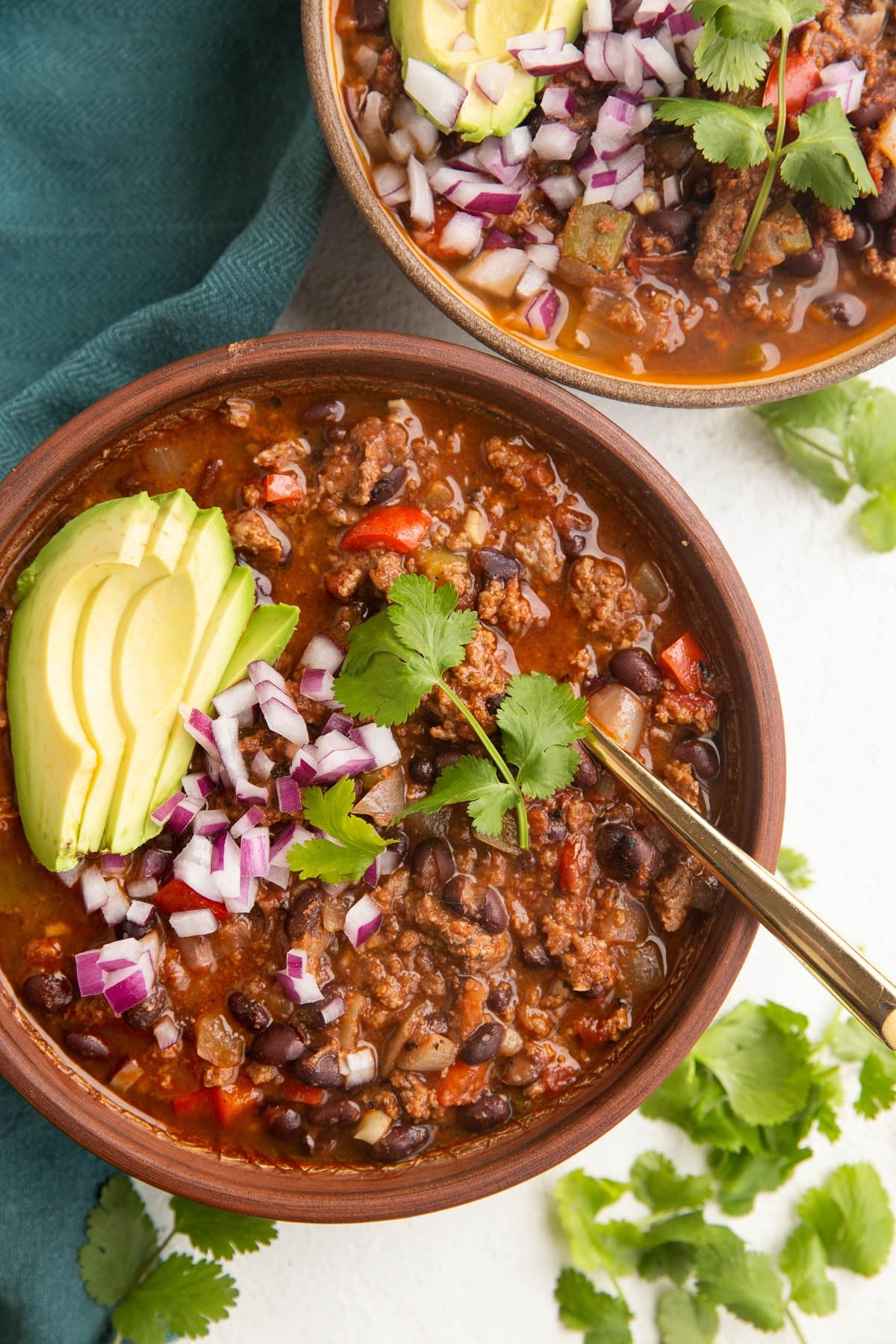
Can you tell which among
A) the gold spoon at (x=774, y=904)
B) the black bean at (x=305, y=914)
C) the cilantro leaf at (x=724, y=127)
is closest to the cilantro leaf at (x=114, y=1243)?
the black bean at (x=305, y=914)

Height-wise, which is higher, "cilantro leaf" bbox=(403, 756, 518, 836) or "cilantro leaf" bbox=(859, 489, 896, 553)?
"cilantro leaf" bbox=(859, 489, 896, 553)

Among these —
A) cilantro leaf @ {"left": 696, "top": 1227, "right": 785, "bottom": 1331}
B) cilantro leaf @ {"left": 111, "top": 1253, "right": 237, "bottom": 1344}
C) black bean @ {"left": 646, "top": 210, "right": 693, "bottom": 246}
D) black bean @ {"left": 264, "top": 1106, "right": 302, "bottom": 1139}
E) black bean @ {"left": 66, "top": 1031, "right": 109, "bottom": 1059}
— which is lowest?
cilantro leaf @ {"left": 111, "top": 1253, "right": 237, "bottom": 1344}

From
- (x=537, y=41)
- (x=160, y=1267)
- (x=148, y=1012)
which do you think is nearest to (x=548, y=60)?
(x=537, y=41)

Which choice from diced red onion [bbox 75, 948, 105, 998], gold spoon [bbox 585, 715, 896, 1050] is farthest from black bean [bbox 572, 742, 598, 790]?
diced red onion [bbox 75, 948, 105, 998]

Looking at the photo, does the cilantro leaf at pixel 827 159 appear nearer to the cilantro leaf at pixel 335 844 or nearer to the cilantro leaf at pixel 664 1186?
the cilantro leaf at pixel 335 844

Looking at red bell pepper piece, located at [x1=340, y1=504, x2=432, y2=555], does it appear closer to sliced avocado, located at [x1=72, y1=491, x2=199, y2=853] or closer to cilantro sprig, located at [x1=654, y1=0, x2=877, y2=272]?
sliced avocado, located at [x1=72, y1=491, x2=199, y2=853]

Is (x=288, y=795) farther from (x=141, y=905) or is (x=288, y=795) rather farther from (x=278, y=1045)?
(x=278, y=1045)

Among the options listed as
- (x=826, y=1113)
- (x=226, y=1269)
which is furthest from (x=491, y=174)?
(x=226, y=1269)
